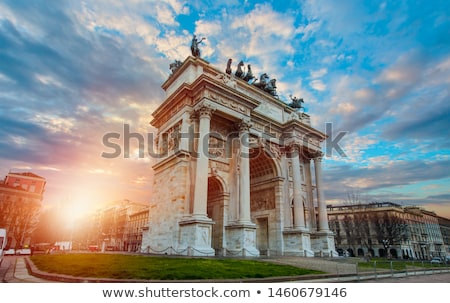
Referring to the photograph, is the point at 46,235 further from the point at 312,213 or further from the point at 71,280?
the point at 71,280

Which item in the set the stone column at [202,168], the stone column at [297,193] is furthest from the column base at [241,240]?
the stone column at [297,193]

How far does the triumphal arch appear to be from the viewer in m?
19.8

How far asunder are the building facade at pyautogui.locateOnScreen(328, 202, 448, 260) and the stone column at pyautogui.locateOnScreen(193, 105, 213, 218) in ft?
144

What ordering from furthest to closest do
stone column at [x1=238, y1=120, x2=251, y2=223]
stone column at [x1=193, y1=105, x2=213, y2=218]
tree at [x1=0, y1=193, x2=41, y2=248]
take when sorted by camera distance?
tree at [x1=0, y1=193, x2=41, y2=248] < stone column at [x1=238, y1=120, x2=251, y2=223] < stone column at [x1=193, y1=105, x2=213, y2=218]

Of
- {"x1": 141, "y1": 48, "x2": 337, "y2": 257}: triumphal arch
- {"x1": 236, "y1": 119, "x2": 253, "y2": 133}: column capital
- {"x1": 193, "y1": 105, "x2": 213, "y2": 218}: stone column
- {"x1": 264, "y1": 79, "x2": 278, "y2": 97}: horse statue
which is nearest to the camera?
{"x1": 193, "y1": 105, "x2": 213, "y2": 218}: stone column

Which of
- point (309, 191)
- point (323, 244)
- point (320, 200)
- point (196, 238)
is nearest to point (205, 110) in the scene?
point (196, 238)

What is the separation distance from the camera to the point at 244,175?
22.1 m

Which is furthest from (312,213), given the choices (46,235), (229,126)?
(46,235)

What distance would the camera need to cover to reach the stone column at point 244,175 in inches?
822

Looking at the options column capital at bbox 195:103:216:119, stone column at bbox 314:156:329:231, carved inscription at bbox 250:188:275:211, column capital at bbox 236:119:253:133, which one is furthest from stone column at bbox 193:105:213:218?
stone column at bbox 314:156:329:231

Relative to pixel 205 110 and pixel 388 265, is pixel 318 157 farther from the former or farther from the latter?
pixel 205 110

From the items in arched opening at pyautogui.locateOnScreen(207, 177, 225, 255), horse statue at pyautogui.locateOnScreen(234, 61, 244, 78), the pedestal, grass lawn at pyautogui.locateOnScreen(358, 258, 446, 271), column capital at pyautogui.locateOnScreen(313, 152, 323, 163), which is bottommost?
grass lawn at pyautogui.locateOnScreen(358, 258, 446, 271)
